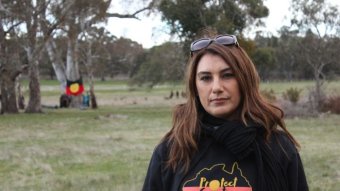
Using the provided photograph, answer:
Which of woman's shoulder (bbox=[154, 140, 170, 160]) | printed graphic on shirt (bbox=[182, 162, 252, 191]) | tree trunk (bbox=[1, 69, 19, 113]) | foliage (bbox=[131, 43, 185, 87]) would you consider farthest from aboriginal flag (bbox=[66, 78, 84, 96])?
printed graphic on shirt (bbox=[182, 162, 252, 191])

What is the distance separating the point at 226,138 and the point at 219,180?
0.18 m

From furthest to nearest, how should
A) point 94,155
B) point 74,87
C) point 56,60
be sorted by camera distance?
point 56,60 < point 74,87 < point 94,155

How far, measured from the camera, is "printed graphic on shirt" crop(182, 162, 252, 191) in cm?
233

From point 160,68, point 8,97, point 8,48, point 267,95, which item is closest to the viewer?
point 267,95

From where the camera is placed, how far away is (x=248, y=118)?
2432 millimetres

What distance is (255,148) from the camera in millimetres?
2365

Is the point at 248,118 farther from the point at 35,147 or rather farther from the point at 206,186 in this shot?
the point at 35,147

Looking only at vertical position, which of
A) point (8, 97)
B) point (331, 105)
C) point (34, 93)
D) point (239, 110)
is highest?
point (239, 110)

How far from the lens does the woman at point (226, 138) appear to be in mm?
2361

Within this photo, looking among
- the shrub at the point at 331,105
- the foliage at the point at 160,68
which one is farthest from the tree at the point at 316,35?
the foliage at the point at 160,68

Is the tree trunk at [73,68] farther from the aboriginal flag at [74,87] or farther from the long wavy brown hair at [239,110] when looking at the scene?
the long wavy brown hair at [239,110]

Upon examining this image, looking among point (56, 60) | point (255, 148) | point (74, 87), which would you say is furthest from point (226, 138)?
point (56, 60)

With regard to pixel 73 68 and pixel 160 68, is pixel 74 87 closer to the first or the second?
pixel 73 68

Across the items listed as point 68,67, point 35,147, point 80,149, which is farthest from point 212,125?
point 68,67
